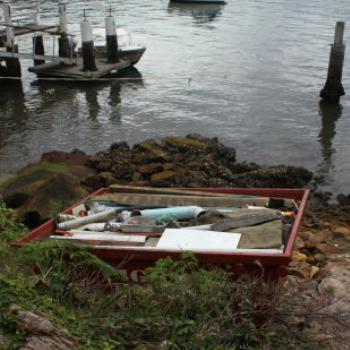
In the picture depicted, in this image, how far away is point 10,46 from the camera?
24156mm

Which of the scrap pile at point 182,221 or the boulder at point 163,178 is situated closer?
the scrap pile at point 182,221

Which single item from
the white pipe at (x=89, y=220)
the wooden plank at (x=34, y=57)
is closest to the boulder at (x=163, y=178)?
the white pipe at (x=89, y=220)

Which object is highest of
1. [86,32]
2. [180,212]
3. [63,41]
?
[180,212]

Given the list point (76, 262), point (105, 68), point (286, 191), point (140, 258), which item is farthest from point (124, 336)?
point (105, 68)

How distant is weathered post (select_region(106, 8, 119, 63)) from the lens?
2522cm

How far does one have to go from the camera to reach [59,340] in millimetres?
4332

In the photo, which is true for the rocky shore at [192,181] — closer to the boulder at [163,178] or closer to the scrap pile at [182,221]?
the boulder at [163,178]

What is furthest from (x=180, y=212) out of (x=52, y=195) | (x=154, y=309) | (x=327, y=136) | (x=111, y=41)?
(x=111, y=41)

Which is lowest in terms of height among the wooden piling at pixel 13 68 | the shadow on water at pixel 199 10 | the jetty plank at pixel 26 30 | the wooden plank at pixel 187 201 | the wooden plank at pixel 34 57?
the shadow on water at pixel 199 10

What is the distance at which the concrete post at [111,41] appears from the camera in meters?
25.2

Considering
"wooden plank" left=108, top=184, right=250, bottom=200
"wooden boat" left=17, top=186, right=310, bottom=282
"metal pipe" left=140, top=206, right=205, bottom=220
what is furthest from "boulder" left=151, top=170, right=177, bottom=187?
"wooden boat" left=17, top=186, right=310, bottom=282

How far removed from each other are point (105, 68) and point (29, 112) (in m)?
4.69

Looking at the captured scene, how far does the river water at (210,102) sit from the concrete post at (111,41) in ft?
3.90

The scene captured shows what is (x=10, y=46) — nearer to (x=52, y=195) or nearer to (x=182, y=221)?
(x=52, y=195)
